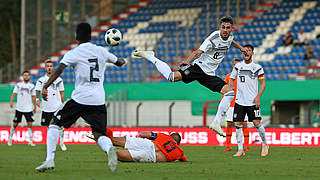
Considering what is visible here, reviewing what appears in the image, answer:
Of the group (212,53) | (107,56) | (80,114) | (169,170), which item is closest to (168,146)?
(169,170)

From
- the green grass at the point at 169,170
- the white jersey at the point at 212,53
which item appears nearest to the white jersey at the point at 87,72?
the green grass at the point at 169,170

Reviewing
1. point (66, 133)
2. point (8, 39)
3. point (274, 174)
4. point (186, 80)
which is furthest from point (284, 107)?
point (8, 39)

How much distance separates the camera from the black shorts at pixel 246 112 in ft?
47.1

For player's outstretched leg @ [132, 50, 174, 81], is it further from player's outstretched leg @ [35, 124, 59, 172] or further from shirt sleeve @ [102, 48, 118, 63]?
player's outstretched leg @ [35, 124, 59, 172]

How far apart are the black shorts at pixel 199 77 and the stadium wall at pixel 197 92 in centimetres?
1317

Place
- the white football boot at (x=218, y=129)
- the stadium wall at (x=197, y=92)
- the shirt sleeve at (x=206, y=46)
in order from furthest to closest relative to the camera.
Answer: the stadium wall at (x=197, y=92) < the white football boot at (x=218, y=129) < the shirt sleeve at (x=206, y=46)

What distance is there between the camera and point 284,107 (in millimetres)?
27031

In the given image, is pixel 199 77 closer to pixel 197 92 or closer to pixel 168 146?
pixel 168 146

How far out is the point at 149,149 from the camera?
11492 mm

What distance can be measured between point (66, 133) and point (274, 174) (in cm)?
1504

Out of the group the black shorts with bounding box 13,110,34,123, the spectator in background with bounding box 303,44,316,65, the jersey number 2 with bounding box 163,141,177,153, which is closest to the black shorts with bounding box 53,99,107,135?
the jersey number 2 with bounding box 163,141,177,153

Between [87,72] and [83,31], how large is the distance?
60 cm

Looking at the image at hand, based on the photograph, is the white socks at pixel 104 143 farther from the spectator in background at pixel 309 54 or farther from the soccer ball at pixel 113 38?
the spectator in background at pixel 309 54

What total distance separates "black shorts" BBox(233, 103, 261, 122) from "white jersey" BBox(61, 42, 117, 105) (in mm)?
5781
